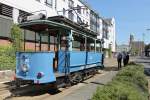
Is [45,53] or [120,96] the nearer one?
[120,96]

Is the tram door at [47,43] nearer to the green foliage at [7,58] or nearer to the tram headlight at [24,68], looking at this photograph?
the tram headlight at [24,68]

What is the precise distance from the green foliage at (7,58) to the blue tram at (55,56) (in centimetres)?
663

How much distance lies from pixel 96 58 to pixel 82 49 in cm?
461

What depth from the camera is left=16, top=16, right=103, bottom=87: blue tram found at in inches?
546

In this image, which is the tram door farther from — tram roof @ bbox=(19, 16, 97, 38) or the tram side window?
the tram side window

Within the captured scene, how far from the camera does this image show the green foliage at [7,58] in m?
23.0

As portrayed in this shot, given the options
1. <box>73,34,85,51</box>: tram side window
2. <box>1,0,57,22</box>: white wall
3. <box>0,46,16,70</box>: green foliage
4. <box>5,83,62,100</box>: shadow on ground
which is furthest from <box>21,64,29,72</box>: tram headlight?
<box>1,0,57,22</box>: white wall

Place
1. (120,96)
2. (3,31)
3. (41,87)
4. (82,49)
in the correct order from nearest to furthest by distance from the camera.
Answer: (120,96) → (41,87) → (82,49) → (3,31)

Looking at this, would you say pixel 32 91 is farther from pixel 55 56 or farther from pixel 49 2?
pixel 49 2

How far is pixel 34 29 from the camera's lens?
51.5 ft

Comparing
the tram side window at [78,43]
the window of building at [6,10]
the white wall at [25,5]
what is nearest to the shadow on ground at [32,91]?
the tram side window at [78,43]

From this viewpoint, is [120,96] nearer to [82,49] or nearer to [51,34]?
[51,34]

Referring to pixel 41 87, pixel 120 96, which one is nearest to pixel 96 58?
pixel 41 87

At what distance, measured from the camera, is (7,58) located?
78.5 feet
